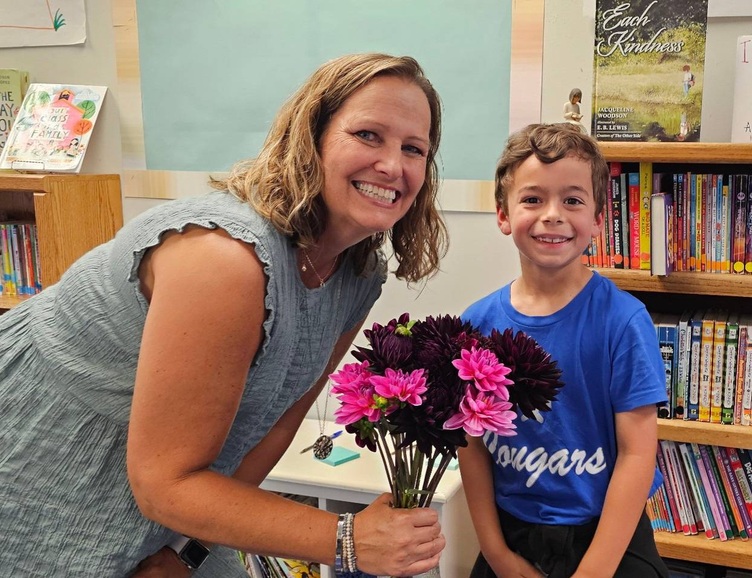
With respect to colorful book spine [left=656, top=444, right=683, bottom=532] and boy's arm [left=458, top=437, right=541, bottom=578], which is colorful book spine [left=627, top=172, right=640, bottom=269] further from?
boy's arm [left=458, top=437, right=541, bottom=578]

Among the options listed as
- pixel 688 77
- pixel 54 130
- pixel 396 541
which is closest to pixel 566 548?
pixel 396 541

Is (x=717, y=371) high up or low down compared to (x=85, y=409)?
down

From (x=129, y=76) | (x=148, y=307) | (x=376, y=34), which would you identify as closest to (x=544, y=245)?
(x=148, y=307)

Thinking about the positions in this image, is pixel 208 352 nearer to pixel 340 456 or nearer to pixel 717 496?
pixel 340 456

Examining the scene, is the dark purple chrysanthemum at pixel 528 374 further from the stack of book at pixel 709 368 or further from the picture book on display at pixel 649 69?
the picture book on display at pixel 649 69

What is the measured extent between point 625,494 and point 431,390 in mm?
579

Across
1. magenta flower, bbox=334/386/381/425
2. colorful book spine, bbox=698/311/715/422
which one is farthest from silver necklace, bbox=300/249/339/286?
colorful book spine, bbox=698/311/715/422

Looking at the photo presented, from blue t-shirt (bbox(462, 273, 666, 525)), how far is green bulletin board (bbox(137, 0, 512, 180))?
89cm

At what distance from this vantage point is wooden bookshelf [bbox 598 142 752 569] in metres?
1.64

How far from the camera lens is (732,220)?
173 cm

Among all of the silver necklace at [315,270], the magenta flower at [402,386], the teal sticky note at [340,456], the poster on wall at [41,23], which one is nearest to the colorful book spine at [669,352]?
the teal sticky note at [340,456]

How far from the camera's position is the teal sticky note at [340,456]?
2048 millimetres

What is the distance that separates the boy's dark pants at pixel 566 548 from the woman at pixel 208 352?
423 mm

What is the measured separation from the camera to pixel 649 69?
1.92 meters
